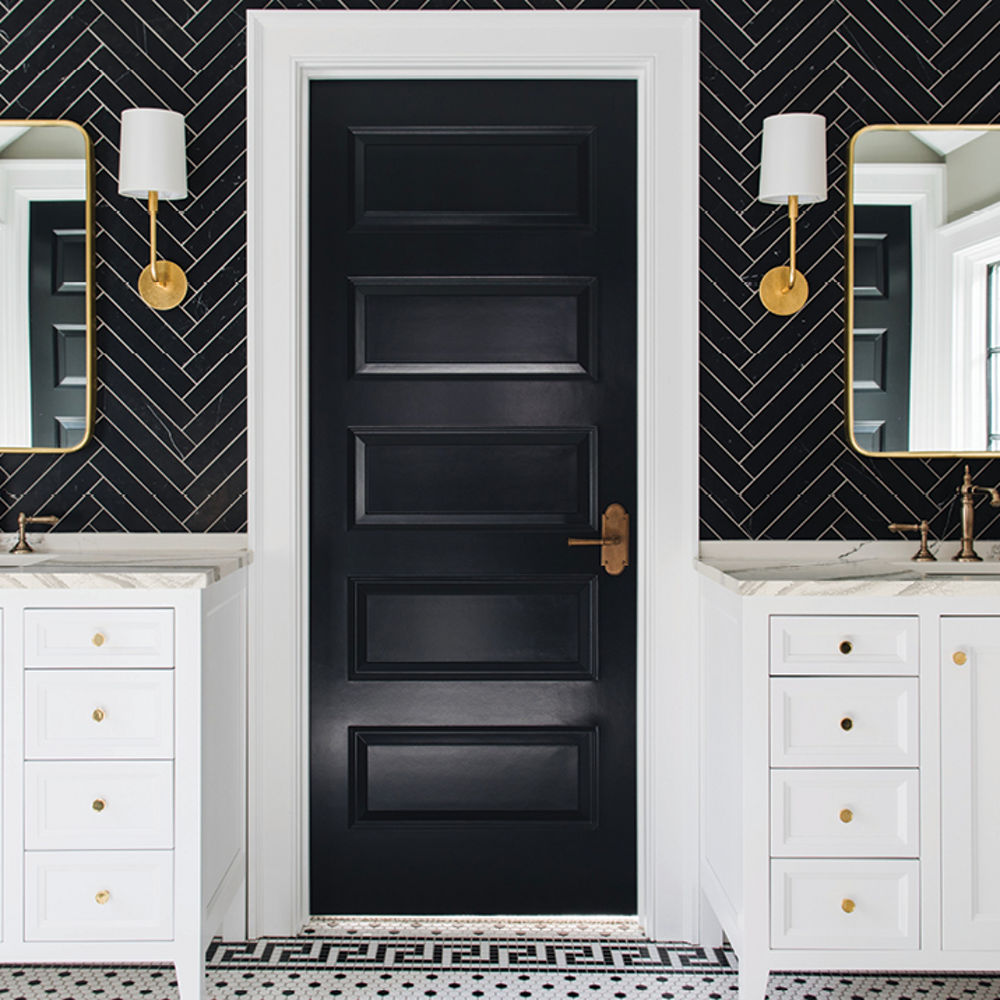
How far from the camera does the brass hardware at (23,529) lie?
2.34m

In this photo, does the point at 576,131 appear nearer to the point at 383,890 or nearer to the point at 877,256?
the point at 877,256

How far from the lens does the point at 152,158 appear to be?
7.41 feet

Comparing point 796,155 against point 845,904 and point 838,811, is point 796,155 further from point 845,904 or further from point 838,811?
point 845,904

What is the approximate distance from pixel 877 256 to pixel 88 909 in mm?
2260

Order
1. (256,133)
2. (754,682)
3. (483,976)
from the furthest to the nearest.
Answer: (256,133) < (483,976) < (754,682)

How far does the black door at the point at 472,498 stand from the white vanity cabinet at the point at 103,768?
0.49 m

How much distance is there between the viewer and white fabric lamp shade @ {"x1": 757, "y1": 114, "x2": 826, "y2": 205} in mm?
2270

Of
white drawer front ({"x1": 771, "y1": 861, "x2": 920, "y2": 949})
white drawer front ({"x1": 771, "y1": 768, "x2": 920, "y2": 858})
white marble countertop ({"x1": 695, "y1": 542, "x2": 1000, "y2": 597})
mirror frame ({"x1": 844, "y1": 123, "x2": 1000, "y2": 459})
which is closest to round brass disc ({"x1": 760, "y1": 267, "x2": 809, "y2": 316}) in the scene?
mirror frame ({"x1": 844, "y1": 123, "x2": 1000, "y2": 459})

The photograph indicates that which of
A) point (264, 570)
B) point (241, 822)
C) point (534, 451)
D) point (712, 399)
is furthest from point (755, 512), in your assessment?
point (241, 822)

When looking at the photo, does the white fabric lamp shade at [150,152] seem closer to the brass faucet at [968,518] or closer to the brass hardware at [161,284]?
the brass hardware at [161,284]

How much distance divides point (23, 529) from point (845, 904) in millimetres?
1966

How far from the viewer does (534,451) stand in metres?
2.48

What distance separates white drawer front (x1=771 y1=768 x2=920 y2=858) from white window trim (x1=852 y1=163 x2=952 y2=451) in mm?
848

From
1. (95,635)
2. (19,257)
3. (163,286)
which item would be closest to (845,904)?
(95,635)
